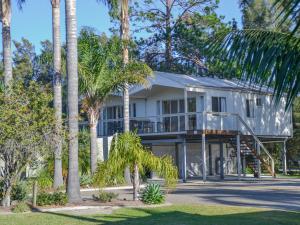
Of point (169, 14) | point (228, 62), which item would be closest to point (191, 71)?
point (169, 14)

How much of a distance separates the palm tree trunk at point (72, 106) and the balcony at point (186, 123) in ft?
48.3

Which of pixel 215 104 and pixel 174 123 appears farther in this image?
pixel 215 104

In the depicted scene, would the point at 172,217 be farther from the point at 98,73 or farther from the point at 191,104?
the point at 191,104

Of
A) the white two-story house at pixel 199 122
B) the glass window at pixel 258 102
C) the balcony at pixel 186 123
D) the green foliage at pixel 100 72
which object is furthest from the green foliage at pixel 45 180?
the glass window at pixel 258 102

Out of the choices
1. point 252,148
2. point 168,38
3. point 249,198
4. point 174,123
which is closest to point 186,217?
point 249,198

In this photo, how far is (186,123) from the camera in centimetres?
3288

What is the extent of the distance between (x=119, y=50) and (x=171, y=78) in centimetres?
762

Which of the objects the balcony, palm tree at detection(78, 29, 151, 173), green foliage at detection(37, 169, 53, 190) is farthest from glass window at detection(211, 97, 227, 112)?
green foliage at detection(37, 169, 53, 190)

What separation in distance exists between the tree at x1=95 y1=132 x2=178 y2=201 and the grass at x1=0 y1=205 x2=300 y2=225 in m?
1.35

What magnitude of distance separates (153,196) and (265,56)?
36.7ft

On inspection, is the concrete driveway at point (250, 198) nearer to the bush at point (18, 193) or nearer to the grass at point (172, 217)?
the grass at point (172, 217)

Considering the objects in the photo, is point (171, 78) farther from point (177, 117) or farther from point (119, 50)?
point (119, 50)

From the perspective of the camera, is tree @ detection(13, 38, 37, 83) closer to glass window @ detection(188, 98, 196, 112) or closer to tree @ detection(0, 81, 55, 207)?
glass window @ detection(188, 98, 196, 112)

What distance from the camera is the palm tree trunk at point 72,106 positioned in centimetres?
1770
